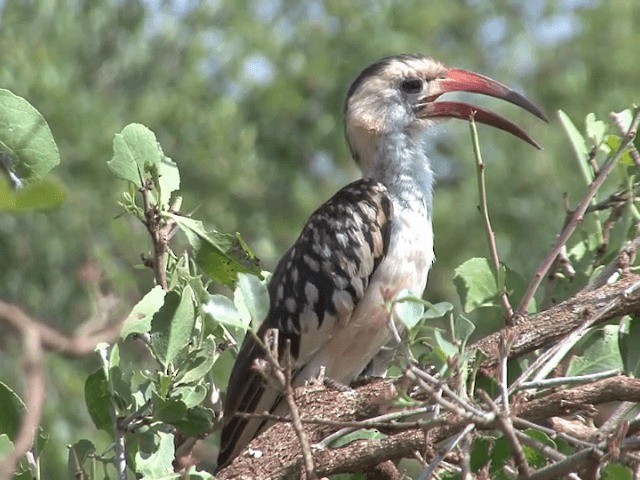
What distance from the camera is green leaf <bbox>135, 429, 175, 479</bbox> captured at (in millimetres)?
2461

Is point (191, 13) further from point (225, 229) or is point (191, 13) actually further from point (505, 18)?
point (505, 18)

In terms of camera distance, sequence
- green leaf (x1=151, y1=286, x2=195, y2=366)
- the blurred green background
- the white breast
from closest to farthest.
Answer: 1. green leaf (x1=151, y1=286, x2=195, y2=366)
2. the white breast
3. the blurred green background

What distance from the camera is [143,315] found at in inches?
107

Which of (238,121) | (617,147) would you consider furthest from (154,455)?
(238,121)

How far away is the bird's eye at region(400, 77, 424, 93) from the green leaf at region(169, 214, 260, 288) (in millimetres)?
2021

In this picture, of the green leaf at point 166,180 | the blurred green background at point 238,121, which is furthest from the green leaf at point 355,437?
the blurred green background at point 238,121

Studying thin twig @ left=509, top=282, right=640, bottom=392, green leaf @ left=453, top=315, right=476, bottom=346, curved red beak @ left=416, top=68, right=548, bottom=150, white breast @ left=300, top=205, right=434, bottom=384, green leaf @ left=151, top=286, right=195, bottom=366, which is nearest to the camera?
green leaf @ left=453, top=315, right=476, bottom=346

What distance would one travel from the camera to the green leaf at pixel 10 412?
2.55 m

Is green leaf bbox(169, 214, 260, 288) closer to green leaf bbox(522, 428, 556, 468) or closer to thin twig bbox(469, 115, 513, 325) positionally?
thin twig bbox(469, 115, 513, 325)

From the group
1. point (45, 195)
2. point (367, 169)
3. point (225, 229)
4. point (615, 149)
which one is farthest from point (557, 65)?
point (45, 195)

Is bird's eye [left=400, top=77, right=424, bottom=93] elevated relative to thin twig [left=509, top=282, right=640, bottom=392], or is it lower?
elevated

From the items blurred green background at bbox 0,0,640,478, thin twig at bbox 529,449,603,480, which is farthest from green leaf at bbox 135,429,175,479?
blurred green background at bbox 0,0,640,478

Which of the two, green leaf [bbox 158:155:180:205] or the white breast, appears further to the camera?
the white breast

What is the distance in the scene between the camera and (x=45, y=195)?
1.12 m
